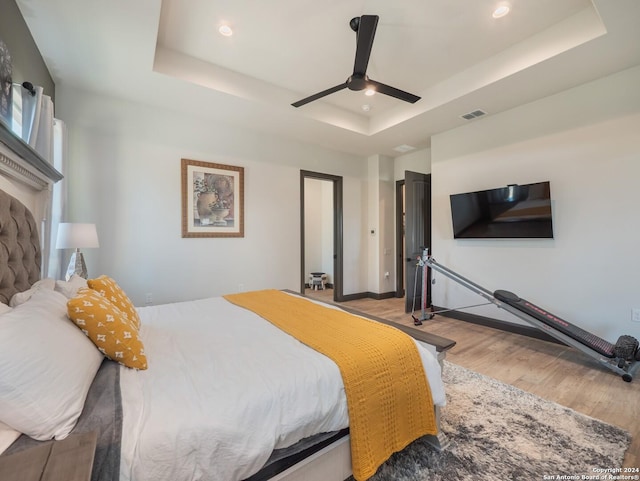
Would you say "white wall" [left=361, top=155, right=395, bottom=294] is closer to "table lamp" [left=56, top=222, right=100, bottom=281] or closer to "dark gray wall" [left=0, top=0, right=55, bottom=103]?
"table lamp" [left=56, top=222, right=100, bottom=281]

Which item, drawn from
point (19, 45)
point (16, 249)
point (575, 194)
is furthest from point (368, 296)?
point (19, 45)

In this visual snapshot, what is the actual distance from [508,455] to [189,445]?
169 centimetres

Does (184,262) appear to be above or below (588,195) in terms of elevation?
below

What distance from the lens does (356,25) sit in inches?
93.8

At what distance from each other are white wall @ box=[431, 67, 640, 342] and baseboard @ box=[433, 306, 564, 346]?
9 cm

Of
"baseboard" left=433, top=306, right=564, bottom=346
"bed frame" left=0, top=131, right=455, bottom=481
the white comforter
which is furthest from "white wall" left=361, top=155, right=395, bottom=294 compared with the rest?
the white comforter

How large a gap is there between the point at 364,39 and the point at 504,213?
2.65 metres

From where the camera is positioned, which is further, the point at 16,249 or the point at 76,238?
the point at 76,238

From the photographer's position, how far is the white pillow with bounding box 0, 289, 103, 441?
2.52 feet

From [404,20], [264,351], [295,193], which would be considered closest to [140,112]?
[295,193]

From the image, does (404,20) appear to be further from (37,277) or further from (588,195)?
(37,277)

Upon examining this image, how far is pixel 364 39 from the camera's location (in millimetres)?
2092

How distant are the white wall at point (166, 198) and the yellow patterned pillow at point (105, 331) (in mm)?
2438

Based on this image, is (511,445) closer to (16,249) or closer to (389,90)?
(389,90)
